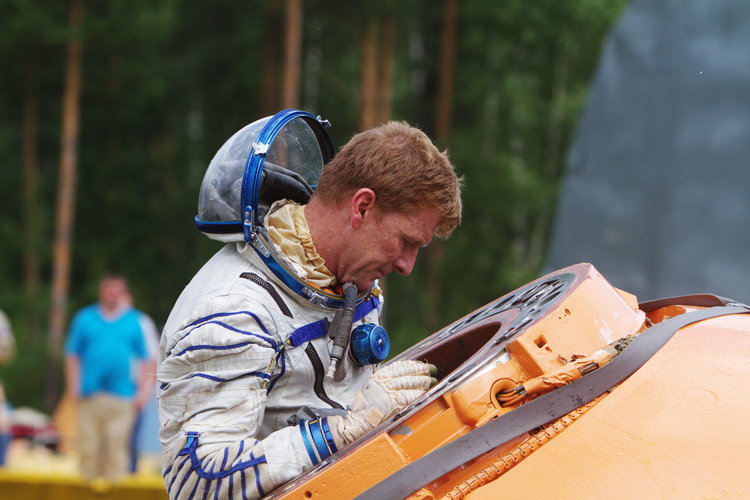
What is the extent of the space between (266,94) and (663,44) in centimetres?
1468

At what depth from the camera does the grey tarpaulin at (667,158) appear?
6.89 m

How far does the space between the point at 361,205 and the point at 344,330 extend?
1.10 feet

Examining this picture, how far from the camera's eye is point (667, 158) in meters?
7.27

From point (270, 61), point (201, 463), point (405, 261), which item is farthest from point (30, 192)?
point (201, 463)

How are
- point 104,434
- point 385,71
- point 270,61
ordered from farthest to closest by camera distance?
point 270,61, point 385,71, point 104,434

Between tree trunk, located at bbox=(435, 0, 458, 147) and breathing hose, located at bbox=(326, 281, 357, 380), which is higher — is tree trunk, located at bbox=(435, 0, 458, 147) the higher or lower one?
the higher one

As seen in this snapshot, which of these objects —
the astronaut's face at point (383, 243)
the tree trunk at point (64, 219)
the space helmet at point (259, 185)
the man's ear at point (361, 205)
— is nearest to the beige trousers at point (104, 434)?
the space helmet at point (259, 185)

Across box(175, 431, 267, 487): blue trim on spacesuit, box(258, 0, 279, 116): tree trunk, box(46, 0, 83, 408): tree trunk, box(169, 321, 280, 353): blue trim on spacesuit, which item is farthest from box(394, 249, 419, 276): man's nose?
box(46, 0, 83, 408): tree trunk

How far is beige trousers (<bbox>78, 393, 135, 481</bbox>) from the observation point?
26.7 ft

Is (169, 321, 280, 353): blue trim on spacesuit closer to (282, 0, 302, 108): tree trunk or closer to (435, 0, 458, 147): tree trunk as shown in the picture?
(282, 0, 302, 108): tree trunk

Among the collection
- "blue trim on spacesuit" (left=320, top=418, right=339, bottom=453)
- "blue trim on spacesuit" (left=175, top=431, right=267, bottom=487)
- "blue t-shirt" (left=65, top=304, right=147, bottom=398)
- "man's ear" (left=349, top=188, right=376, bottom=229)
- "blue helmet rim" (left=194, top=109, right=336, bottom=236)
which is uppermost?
"blue t-shirt" (left=65, top=304, right=147, bottom=398)

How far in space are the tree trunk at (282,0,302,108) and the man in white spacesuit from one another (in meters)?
14.5

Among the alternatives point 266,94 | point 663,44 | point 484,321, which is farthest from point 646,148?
point 266,94

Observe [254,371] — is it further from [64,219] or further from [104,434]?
[64,219]
